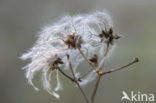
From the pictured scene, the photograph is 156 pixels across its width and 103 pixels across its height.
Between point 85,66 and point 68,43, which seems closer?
point 68,43

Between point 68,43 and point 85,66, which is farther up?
point 68,43

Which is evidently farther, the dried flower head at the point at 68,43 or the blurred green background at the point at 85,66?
the blurred green background at the point at 85,66

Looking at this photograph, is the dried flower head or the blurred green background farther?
the blurred green background
